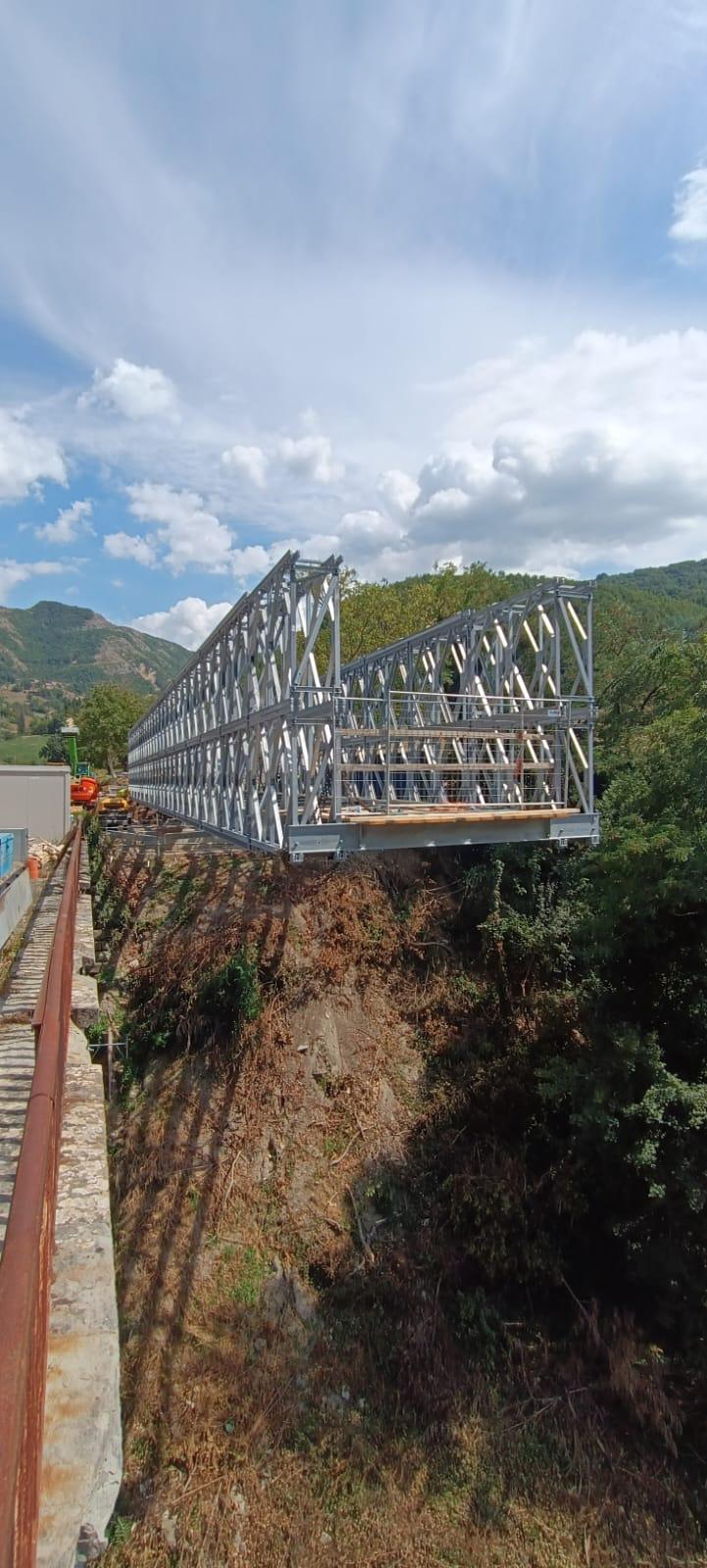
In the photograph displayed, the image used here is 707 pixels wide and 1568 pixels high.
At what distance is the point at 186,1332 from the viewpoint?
11.5 m

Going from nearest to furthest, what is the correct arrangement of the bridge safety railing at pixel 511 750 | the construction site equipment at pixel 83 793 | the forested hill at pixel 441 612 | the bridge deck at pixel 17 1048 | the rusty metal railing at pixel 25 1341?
the rusty metal railing at pixel 25 1341 < the bridge deck at pixel 17 1048 < the bridge safety railing at pixel 511 750 < the forested hill at pixel 441 612 < the construction site equipment at pixel 83 793

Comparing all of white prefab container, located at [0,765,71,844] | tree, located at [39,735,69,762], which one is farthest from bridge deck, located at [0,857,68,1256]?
tree, located at [39,735,69,762]

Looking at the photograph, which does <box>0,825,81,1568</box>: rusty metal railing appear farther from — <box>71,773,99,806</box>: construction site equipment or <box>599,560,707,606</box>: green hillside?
<box>599,560,707,606</box>: green hillside

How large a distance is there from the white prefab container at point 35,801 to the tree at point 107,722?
73.9ft

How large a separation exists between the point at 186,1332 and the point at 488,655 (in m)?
13.2

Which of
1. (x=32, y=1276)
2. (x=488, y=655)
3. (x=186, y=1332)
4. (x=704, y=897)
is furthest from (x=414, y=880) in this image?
(x=32, y=1276)

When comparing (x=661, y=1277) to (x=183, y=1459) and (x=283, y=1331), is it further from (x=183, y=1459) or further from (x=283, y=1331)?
(x=183, y=1459)

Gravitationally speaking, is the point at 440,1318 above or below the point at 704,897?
below

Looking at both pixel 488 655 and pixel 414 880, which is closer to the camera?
pixel 488 655

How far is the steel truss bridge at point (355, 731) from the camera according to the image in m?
9.46

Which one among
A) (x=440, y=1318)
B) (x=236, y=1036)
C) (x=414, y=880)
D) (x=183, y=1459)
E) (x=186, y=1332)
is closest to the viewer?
(x=183, y=1459)

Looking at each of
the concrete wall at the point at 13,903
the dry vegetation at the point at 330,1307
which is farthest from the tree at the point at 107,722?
the dry vegetation at the point at 330,1307

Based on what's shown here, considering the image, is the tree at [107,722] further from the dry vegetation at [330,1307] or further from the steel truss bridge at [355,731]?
the dry vegetation at [330,1307]

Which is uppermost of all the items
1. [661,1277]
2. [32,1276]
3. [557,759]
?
[557,759]
